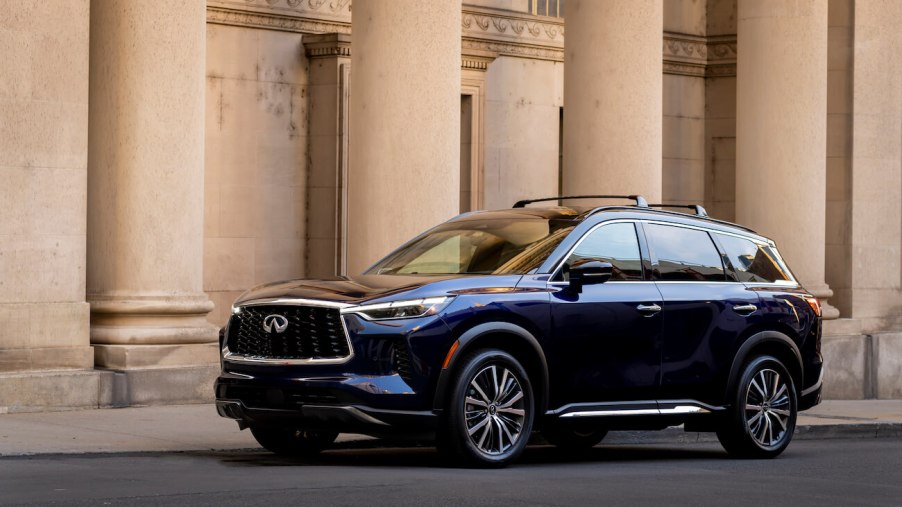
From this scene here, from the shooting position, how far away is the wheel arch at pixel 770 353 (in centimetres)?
1238

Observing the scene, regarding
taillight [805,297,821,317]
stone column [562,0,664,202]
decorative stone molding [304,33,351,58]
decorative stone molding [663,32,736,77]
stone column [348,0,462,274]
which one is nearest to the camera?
taillight [805,297,821,317]

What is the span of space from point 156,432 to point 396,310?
315 centimetres

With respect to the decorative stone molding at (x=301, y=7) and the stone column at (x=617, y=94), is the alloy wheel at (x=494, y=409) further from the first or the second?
the decorative stone molding at (x=301, y=7)

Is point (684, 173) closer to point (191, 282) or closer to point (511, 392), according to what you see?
point (191, 282)

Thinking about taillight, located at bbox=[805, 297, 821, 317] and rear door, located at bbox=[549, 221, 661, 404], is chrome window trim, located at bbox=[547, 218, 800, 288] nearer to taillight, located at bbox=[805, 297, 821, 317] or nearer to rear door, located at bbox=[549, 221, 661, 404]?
rear door, located at bbox=[549, 221, 661, 404]

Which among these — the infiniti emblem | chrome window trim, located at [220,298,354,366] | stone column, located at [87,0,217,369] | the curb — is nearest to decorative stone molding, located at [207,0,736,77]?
stone column, located at [87,0,217,369]

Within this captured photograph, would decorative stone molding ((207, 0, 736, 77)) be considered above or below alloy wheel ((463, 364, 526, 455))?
above

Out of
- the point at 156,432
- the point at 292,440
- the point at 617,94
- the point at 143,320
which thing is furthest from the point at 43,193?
the point at 617,94

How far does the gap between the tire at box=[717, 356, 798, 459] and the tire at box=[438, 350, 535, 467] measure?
2203 mm

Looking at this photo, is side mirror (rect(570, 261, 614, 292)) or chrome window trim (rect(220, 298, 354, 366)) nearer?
chrome window trim (rect(220, 298, 354, 366))

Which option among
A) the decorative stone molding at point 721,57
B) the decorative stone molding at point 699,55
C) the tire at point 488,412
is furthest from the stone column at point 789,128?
the tire at point 488,412

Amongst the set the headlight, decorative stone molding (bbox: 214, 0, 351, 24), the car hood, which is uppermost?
decorative stone molding (bbox: 214, 0, 351, 24)

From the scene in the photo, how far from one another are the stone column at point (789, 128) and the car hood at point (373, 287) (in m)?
11.1

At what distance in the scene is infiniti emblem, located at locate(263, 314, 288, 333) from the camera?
35.0ft
